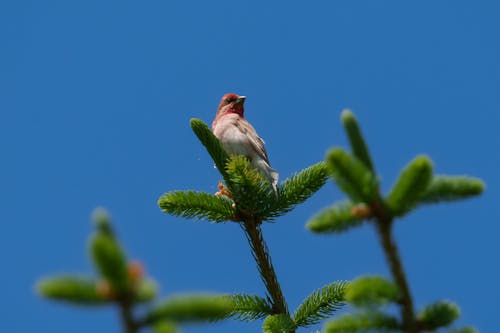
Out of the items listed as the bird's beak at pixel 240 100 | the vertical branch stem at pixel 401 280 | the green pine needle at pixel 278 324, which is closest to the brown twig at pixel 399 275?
the vertical branch stem at pixel 401 280

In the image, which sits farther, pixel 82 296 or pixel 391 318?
pixel 391 318

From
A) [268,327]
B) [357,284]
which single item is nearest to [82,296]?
[357,284]

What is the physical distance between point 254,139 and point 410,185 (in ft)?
17.5

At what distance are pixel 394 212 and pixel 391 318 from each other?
0.43m

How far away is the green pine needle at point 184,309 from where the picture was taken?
2.08m

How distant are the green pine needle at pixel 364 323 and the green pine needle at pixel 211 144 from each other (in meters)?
2.70

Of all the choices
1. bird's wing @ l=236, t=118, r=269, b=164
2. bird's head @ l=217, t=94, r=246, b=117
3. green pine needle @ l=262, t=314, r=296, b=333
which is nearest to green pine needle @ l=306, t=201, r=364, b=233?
green pine needle @ l=262, t=314, r=296, b=333

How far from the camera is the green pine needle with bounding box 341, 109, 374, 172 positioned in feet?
10.1

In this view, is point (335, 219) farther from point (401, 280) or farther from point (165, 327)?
point (165, 327)

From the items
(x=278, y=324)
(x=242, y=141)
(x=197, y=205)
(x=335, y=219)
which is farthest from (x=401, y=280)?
(x=242, y=141)

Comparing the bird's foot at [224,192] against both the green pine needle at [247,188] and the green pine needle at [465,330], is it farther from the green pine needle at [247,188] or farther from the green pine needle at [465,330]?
the green pine needle at [465,330]

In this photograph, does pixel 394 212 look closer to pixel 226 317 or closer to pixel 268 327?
pixel 268 327

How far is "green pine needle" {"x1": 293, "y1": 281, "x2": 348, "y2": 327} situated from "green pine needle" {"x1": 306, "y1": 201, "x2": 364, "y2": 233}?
6.21 feet

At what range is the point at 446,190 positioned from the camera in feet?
10.2
